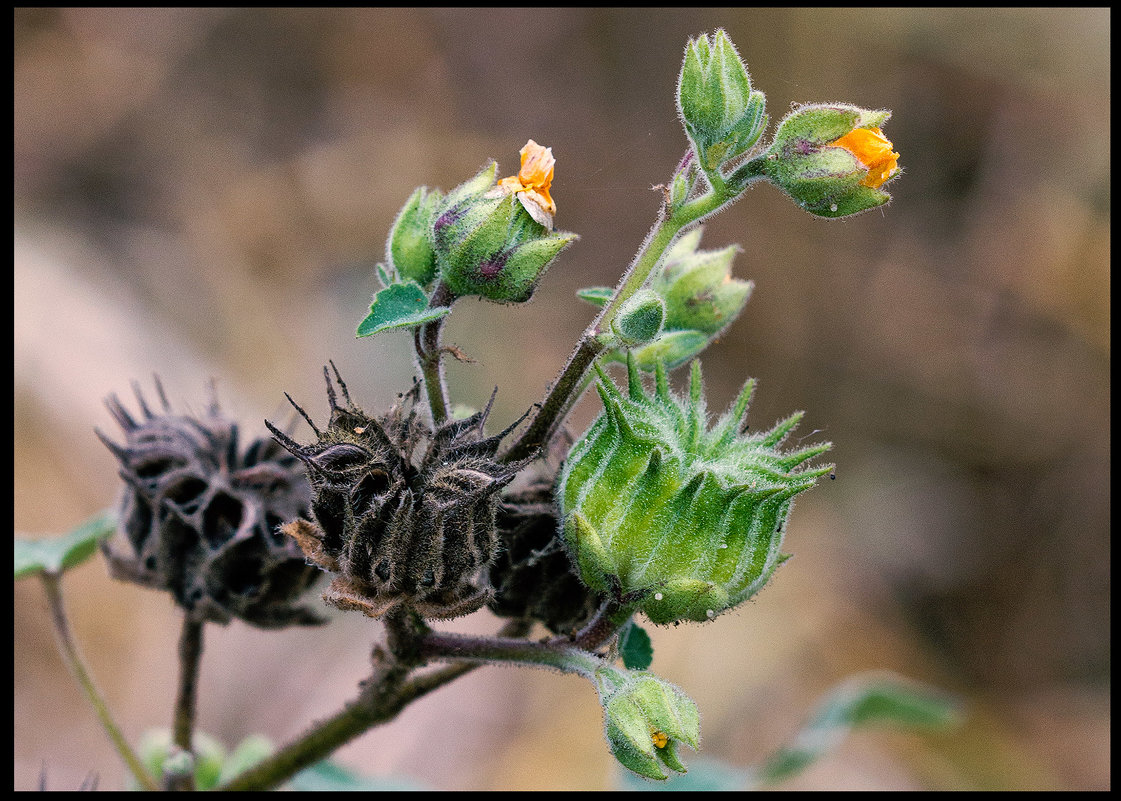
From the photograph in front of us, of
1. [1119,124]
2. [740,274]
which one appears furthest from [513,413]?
[1119,124]

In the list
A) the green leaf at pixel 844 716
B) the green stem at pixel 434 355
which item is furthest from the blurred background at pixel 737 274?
the green stem at pixel 434 355

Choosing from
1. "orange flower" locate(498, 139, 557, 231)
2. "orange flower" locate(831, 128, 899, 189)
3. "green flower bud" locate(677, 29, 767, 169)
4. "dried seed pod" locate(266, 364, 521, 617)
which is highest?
"green flower bud" locate(677, 29, 767, 169)

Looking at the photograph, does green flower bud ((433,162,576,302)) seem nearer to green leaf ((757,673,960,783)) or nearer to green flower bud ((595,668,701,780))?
green flower bud ((595,668,701,780))

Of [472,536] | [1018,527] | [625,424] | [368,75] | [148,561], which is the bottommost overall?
[1018,527]

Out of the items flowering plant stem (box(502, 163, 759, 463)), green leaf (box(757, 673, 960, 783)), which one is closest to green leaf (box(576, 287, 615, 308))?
flowering plant stem (box(502, 163, 759, 463))

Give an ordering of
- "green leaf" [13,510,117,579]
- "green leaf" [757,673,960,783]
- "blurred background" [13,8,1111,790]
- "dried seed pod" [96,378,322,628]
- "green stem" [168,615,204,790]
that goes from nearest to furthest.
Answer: "dried seed pod" [96,378,322,628]
"green stem" [168,615,204,790]
"green leaf" [13,510,117,579]
"green leaf" [757,673,960,783]
"blurred background" [13,8,1111,790]

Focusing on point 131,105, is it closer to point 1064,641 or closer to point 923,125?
point 923,125
